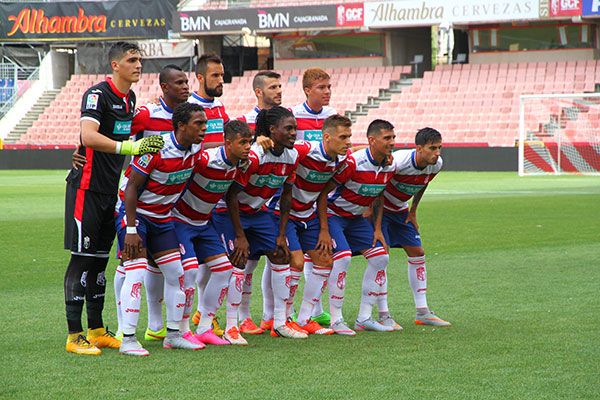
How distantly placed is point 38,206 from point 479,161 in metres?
18.1

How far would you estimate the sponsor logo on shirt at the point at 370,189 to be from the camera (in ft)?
21.2

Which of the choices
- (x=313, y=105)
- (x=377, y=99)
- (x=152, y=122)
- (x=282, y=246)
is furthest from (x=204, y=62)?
(x=377, y=99)

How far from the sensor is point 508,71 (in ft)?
116

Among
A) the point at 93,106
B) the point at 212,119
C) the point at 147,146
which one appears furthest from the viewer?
the point at 212,119

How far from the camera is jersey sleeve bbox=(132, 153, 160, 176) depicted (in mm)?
5367

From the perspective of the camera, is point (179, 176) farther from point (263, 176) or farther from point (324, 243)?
point (324, 243)

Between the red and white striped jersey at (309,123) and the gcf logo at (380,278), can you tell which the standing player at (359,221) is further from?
the red and white striped jersey at (309,123)

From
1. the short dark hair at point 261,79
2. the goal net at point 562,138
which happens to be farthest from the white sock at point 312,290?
the goal net at point 562,138

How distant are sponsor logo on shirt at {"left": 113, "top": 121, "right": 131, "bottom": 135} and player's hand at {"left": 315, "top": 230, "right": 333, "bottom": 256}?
1699 mm

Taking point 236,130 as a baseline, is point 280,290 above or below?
below

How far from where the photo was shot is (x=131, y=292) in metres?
5.43

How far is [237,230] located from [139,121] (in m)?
1.09

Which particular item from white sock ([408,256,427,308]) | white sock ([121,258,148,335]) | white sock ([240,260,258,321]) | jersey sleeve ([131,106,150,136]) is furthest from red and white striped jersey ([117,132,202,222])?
white sock ([408,256,427,308])

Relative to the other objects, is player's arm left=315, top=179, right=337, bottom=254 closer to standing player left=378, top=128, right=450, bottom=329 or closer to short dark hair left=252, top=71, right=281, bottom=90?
standing player left=378, top=128, right=450, bottom=329
